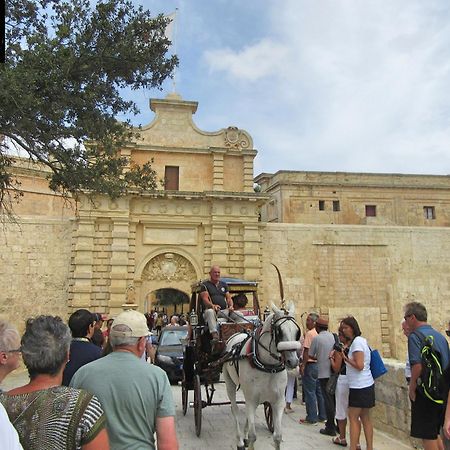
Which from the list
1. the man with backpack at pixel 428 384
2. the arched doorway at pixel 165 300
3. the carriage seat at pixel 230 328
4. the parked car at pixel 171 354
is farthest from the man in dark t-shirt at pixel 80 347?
the arched doorway at pixel 165 300

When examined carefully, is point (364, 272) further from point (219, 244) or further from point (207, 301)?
point (207, 301)

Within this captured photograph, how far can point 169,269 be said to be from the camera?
17.8 meters

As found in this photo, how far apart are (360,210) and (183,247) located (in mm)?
15242

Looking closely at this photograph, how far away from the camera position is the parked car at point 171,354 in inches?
448

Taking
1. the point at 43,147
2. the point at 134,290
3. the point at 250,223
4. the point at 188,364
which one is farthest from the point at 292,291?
the point at 43,147

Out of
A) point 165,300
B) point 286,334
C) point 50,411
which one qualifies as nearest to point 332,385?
point 286,334

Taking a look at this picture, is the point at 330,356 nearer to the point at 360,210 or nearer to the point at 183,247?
the point at 183,247

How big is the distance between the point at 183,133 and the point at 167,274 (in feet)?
20.0

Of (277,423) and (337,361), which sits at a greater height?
(337,361)

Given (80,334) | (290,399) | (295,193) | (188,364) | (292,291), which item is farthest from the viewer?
(295,193)

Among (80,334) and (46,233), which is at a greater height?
(46,233)

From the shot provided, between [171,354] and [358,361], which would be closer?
[358,361]

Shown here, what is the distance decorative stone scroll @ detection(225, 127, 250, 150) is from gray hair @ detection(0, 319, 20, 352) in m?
17.1

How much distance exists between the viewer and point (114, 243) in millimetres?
16969
